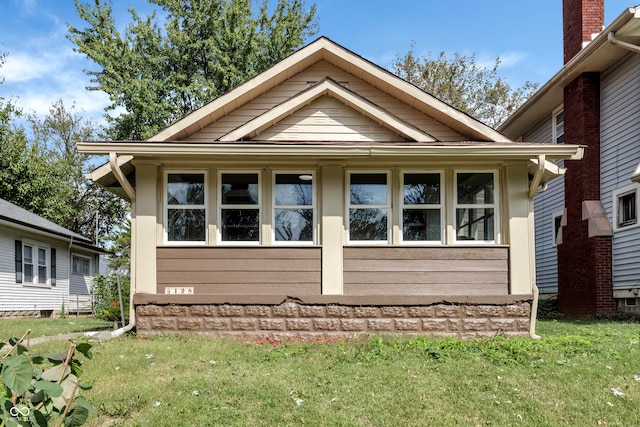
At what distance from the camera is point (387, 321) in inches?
358

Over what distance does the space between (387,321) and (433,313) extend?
2.66ft

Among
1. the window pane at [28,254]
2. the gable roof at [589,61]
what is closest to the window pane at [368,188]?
the gable roof at [589,61]

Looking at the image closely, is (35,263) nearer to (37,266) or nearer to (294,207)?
(37,266)

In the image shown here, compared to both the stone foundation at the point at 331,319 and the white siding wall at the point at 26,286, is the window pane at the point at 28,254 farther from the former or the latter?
the stone foundation at the point at 331,319

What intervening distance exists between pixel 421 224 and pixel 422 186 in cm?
69

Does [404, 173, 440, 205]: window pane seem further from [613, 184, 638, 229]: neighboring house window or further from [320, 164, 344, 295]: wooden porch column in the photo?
[613, 184, 638, 229]: neighboring house window

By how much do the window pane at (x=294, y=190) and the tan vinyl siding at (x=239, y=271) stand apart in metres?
0.90

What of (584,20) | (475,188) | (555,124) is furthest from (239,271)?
(584,20)

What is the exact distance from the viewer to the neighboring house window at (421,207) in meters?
9.54

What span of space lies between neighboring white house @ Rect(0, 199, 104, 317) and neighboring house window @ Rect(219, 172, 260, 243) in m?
10.5

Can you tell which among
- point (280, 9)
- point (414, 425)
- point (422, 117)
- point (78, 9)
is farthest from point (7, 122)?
point (414, 425)

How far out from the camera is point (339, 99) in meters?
9.99

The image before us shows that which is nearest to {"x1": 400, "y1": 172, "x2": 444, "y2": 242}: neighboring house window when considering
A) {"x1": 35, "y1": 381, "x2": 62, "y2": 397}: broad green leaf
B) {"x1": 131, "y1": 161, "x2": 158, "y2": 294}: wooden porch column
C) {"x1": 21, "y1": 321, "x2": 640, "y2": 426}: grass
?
{"x1": 21, "y1": 321, "x2": 640, "y2": 426}: grass

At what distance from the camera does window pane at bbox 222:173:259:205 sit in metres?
9.56
